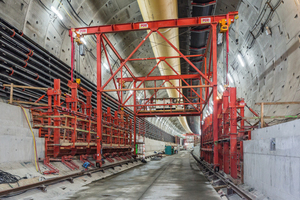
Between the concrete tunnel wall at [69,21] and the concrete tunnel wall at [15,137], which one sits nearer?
the concrete tunnel wall at [15,137]

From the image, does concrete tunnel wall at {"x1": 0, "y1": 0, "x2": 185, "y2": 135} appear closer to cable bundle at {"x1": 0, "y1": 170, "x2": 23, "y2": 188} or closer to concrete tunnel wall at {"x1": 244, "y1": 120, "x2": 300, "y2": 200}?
cable bundle at {"x1": 0, "y1": 170, "x2": 23, "y2": 188}

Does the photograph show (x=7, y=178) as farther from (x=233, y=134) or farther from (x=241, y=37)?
(x=241, y=37)

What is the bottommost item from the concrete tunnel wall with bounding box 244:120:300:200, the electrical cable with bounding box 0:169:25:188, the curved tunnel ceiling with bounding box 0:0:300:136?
the electrical cable with bounding box 0:169:25:188

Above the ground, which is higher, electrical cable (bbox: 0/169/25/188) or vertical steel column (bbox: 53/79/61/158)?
vertical steel column (bbox: 53/79/61/158)

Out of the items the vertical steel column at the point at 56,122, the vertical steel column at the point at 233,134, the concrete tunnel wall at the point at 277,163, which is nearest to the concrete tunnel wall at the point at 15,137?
the vertical steel column at the point at 56,122

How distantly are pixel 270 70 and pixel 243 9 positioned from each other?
3.55 meters

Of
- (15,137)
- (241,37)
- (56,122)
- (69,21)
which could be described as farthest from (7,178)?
(241,37)

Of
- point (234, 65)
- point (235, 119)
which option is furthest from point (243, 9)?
point (235, 119)

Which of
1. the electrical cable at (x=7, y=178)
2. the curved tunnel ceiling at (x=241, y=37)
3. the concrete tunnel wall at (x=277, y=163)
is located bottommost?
Result: the electrical cable at (x=7, y=178)

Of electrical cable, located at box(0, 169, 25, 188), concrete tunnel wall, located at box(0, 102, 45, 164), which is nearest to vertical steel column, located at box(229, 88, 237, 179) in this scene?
electrical cable, located at box(0, 169, 25, 188)

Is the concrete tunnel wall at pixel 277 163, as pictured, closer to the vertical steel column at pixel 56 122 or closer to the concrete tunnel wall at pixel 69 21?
the vertical steel column at pixel 56 122

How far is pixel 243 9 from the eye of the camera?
527 inches

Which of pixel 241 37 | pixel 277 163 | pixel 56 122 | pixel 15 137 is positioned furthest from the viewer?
pixel 241 37

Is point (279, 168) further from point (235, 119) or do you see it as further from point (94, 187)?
point (94, 187)
